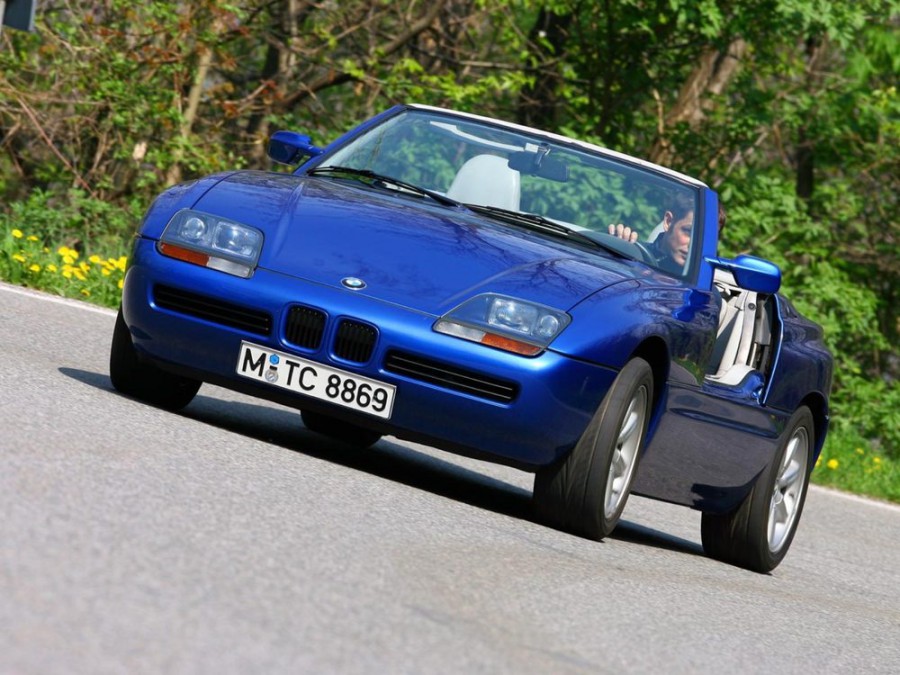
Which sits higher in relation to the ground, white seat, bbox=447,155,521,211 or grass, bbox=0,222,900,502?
white seat, bbox=447,155,521,211

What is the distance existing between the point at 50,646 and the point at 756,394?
188 inches

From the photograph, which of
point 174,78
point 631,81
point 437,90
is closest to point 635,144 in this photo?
point 631,81

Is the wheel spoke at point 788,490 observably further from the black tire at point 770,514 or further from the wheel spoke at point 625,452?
the wheel spoke at point 625,452

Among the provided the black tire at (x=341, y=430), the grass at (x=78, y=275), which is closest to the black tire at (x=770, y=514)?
the black tire at (x=341, y=430)

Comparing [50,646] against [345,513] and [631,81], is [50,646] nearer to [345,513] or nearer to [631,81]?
[345,513]

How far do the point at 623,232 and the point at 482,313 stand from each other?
137 cm

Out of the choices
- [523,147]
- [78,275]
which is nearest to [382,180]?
[523,147]

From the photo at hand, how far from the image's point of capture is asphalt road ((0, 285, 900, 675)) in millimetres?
3598

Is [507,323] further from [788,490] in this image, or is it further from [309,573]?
[788,490]

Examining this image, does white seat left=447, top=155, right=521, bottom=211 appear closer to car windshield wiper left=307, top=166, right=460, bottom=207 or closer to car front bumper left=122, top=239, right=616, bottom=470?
car windshield wiper left=307, top=166, right=460, bottom=207

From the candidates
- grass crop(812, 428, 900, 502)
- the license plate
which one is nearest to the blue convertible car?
the license plate

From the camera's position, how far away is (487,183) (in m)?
7.42

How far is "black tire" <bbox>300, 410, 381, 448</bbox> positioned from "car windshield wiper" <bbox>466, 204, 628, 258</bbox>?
4.73ft

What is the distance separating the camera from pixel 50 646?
325 centimetres
